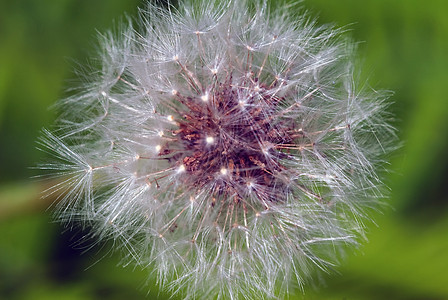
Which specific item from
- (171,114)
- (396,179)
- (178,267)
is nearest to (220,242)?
(178,267)

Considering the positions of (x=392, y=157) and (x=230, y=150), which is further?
(x=392, y=157)

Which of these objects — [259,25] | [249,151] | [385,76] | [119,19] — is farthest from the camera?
[119,19]

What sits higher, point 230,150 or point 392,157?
point 230,150

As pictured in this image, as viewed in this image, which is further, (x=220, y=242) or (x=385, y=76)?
(x=385, y=76)

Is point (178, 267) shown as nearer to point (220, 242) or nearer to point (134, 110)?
point (220, 242)

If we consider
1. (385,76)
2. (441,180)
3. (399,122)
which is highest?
(385,76)
